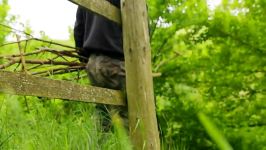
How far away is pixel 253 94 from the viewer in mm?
5852

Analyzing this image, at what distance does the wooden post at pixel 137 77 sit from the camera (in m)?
3.06

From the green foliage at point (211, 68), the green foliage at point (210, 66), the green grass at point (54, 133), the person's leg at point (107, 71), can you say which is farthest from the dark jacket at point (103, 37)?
the green foliage at point (210, 66)

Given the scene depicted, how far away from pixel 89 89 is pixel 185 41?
147 inches

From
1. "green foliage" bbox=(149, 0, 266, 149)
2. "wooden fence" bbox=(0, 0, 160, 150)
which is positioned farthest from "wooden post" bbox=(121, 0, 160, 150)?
"green foliage" bbox=(149, 0, 266, 149)

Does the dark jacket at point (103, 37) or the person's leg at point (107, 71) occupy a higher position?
the dark jacket at point (103, 37)

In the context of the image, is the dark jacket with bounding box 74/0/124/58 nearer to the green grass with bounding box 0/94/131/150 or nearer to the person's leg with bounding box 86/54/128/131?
the person's leg with bounding box 86/54/128/131

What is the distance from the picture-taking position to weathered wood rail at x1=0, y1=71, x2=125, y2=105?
205 cm

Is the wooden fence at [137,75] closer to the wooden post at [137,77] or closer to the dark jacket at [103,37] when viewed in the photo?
the wooden post at [137,77]

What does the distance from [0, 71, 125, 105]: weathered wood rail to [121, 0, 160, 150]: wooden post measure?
102mm

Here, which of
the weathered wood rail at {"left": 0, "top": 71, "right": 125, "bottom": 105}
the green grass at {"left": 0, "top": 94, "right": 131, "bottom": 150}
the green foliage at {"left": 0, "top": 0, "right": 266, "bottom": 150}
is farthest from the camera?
the green foliage at {"left": 0, "top": 0, "right": 266, "bottom": 150}

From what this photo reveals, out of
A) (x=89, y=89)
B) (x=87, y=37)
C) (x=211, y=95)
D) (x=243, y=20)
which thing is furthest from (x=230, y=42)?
(x=89, y=89)

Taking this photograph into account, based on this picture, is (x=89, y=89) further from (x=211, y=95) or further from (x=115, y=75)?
(x=211, y=95)

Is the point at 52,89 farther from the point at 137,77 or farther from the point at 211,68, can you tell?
the point at 211,68

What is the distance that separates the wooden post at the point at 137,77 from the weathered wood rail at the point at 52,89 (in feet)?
0.33
